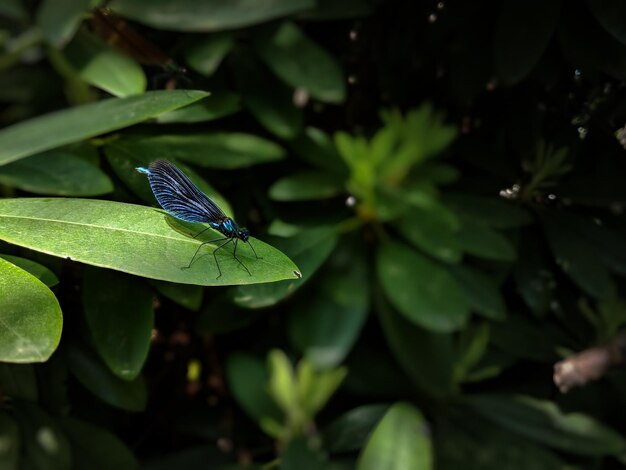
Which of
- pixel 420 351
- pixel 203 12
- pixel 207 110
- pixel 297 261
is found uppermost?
pixel 203 12

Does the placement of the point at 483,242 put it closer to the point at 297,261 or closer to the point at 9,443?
the point at 297,261

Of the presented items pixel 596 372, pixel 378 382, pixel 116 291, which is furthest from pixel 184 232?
pixel 596 372

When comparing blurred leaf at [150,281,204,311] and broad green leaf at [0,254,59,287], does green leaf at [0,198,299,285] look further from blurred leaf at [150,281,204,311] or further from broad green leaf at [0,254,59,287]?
blurred leaf at [150,281,204,311]

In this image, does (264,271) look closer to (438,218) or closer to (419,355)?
(438,218)

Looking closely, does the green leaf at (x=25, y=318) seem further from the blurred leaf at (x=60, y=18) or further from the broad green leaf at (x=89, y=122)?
the blurred leaf at (x=60, y=18)

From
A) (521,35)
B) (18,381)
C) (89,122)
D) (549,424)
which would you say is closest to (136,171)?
(89,122)

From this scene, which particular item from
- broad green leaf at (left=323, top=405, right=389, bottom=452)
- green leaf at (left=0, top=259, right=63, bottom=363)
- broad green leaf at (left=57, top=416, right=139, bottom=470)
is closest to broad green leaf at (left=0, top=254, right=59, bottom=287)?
green leaf at (left=0, top=259, right=63, bottom=363)

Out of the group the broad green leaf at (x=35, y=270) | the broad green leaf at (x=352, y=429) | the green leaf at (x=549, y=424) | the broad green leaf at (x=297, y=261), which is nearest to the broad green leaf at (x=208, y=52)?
the broad green leaf at (x=297, y=261)
